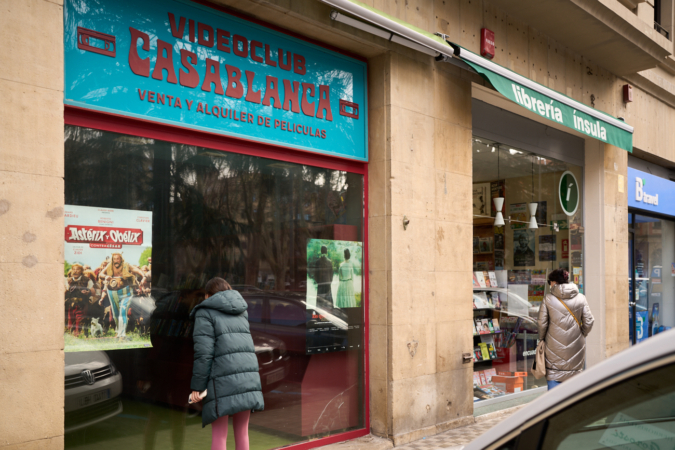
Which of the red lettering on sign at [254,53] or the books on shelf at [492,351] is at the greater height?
the red lettering on sign at [254,53]

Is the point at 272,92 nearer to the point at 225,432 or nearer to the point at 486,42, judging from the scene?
the point at 225,432

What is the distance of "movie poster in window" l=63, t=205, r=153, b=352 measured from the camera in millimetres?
4168

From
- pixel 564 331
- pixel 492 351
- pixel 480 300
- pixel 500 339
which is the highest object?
pixel 480 300

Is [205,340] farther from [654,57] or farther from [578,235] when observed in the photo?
[654,57]

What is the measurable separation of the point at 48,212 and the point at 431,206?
4.12 metres

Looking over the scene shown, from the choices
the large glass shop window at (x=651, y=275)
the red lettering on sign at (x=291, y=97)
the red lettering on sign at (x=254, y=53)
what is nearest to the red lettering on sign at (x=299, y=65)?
the red lettering on sign at (x=291, y=97)

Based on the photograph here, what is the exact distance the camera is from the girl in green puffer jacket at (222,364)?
169 inches

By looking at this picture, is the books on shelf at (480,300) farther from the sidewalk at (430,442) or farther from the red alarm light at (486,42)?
the red alarm light at (486,42)

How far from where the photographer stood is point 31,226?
12.0 feet

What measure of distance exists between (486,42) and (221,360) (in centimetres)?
524

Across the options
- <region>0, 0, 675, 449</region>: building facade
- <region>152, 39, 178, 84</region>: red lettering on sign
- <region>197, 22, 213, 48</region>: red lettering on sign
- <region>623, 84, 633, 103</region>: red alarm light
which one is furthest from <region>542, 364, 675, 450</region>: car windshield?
<region>623, 84, 633, 103</region>: red alarm light

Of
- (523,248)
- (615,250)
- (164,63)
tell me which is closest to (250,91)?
(164,63)

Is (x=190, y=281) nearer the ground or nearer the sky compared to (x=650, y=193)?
nearer the ground

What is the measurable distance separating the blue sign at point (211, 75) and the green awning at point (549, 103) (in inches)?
57.4
